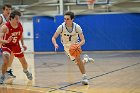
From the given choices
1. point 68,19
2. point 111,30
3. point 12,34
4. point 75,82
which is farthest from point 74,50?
point 111,30

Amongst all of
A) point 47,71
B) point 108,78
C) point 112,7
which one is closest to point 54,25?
point 112,7

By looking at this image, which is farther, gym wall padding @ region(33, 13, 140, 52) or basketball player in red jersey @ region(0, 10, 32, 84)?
gym wall padding @ region(33, 13, 140, 52)

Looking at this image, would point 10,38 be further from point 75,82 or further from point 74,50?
point 75,82

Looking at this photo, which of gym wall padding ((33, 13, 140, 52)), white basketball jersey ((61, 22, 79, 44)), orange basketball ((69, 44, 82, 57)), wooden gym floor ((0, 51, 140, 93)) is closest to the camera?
wooden gym floor ((0, 51, 140, 93))

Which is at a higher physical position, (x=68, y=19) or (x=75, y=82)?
(x=68, y=19)

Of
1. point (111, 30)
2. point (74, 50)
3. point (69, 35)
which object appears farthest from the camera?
point (111, 30)

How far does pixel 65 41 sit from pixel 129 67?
3.23 metres

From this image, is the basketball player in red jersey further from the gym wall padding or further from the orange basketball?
the gym wall padding

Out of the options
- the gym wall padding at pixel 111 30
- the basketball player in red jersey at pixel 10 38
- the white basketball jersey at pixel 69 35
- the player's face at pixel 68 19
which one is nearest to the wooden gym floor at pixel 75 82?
the basketball player in red jersey at pixel 10 38

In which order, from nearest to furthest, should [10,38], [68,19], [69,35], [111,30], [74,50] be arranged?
[74,50] → [68,19] → [69,35] → [10,38] → [111,30]

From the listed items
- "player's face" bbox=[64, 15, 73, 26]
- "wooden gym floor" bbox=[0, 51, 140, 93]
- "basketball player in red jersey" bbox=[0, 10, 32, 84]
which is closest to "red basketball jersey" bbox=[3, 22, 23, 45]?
"basketball player in red jersey" bbox=[0, 10, 32, 84]

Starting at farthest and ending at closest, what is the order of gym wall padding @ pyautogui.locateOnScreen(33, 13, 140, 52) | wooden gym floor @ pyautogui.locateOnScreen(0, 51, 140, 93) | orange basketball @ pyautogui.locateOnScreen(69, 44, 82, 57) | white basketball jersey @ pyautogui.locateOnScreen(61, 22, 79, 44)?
gym wall padding @ pyautogui.locateOnScreen(33, 13, 140, 52) → white basketball jersey @ pyautogui.locateOnScreen(61, 22, 79, 44) → orange basketball @ pyautogui.locateOnScreen(69, 44, 82, 57) → wooden gym floor @ pyautogui.locateOnScreen(0, 51, 140, 93)

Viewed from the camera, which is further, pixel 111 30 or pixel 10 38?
pixel 111 30

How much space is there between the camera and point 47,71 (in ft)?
33.3
